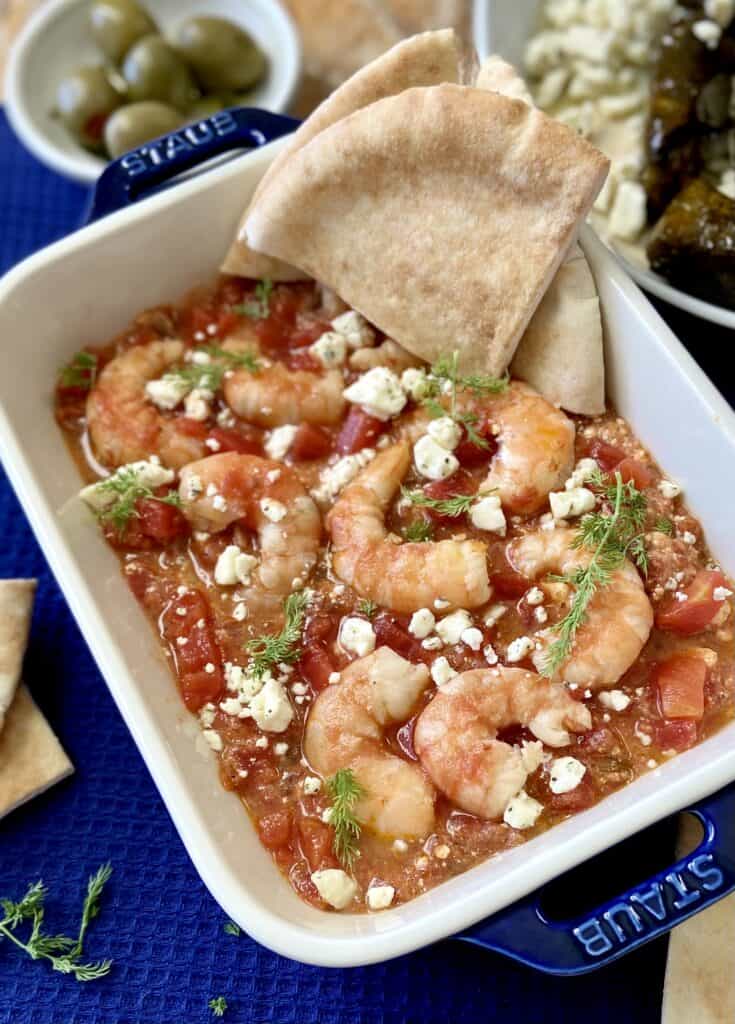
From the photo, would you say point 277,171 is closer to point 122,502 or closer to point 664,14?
point 122,502

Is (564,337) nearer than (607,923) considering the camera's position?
No

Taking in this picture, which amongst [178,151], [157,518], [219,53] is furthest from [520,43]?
[157,518]

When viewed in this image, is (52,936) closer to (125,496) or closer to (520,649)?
(125,496)

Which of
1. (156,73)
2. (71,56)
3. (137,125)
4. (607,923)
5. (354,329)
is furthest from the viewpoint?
(71,56)

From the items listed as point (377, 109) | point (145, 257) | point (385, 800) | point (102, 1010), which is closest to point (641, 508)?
point (385, 800)

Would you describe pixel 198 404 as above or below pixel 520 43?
below
